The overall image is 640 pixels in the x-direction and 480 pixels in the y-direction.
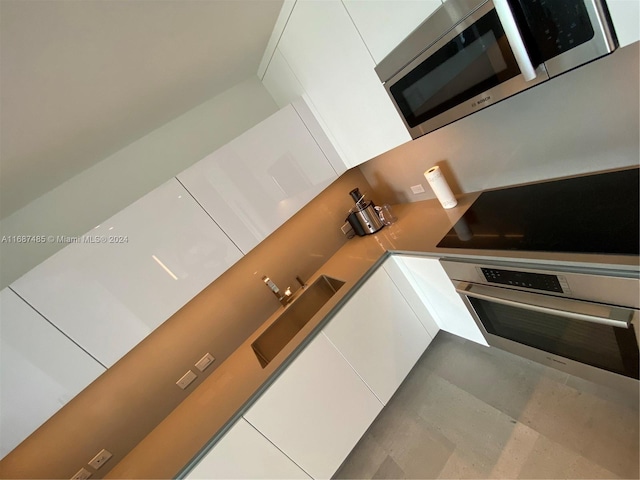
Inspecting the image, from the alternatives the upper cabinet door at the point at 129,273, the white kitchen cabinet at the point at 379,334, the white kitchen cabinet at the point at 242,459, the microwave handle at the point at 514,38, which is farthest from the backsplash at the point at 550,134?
the white kitchen cabinet at the point at 242,459

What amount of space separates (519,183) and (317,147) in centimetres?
112

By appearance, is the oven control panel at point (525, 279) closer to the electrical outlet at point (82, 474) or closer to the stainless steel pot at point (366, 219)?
the stainless steel pot at point (366, 219)

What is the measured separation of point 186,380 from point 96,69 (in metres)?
1.56

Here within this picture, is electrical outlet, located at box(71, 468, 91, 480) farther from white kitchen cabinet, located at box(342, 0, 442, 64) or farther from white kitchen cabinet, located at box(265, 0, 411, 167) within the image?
white kitchen cabinet, located at box(342, 0, 442, 64)

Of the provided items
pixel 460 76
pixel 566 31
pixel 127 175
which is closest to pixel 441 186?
pixel 460 76

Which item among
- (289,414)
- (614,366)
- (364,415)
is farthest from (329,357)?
(614,366)

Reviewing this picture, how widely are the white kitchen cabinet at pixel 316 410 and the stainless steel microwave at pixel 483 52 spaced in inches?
47.3

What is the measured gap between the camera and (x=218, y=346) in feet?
5.89

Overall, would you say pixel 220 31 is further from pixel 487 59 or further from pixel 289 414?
pixel 289 414

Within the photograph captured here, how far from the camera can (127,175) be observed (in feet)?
5.51

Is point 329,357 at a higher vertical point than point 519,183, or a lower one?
lower

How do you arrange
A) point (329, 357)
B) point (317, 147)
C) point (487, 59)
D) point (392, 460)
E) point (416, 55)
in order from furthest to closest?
point (317, 147)
point (392, 460)
point (329, 357)
point (416, 55)
point (487, 59)

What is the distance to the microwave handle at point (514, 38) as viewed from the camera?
749 mm

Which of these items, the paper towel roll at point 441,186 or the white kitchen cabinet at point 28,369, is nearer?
the white kitchen cabinet at point 28,369
